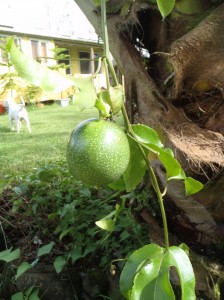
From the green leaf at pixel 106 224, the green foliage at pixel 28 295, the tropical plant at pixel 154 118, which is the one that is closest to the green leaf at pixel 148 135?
the tropical plant at pixel 154 118

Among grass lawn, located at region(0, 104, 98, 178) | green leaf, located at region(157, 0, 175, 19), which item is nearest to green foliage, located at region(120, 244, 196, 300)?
green leaf, located at region(157, 0, 175, 19)

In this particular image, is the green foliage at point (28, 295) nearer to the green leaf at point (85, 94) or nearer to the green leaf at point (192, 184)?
the green leaf at point (192, 184)

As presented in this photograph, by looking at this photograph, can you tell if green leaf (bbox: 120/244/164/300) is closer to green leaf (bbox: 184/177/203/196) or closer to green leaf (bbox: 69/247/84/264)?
green leaf (bbox: 184/177/203/196)

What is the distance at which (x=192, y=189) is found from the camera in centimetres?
88

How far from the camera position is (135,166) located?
0.84 metres

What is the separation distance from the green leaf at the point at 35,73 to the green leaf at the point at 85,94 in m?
0.02

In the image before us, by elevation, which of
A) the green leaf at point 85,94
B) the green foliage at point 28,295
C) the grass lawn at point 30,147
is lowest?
the grass lawn at point 30,147

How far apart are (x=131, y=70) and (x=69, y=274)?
1.26m

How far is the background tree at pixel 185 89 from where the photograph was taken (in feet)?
3.09

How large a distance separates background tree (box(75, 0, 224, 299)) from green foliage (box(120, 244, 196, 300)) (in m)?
0.31

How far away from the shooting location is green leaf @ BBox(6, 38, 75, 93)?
1.84 feet

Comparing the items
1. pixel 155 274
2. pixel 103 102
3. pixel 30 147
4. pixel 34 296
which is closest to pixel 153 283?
pixel 155 274

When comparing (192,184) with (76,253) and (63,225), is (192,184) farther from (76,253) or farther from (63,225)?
(63,225)

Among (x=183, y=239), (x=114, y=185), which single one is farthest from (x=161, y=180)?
(x=183, y=239)
